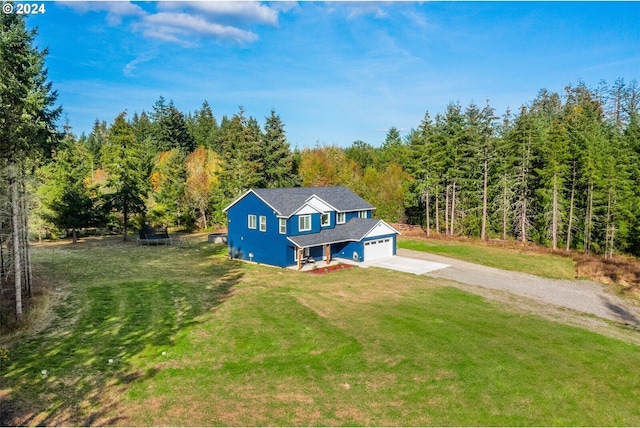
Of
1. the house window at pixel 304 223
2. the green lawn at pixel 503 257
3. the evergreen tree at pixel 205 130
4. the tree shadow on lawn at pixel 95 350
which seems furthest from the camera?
the evergreen tree at pixel 205 130

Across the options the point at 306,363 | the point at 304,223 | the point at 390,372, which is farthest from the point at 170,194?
the point at 390,372

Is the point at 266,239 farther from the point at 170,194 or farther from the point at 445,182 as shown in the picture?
the point at 445,182

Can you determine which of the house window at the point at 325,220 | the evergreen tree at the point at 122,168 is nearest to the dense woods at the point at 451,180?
the evergreen tree at the point at 122,168

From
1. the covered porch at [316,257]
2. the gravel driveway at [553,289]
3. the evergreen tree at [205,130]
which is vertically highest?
the evergreen tree at [205,130]

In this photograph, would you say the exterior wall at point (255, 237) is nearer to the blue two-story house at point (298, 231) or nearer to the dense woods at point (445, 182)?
the blue two-story house at point (298, 231)

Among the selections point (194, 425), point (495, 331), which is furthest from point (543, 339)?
point (194, 425)

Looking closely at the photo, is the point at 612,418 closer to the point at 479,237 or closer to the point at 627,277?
the point at 627,277

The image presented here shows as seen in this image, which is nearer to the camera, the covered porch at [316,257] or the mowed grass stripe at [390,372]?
the mowed grass stripe at [390,372]
